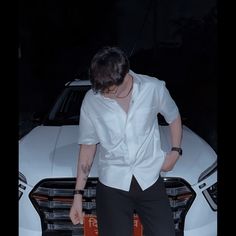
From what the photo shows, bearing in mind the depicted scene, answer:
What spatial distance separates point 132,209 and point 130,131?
1.63 feet

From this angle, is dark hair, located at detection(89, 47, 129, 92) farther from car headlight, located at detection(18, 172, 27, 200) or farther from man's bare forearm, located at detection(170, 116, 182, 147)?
car headlight, located at detection(18, 172, 27, 200)

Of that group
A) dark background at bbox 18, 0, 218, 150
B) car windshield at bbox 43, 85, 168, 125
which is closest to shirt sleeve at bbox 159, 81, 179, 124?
car windshield at bbox 43, 85, 168, 125

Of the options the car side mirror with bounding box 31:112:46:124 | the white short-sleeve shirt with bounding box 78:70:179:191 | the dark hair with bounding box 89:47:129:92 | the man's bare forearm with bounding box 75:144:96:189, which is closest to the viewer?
the dark hair with bounding box 89:47:129:92

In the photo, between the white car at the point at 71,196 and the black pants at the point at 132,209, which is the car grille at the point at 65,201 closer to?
the white car at the point at 71,196

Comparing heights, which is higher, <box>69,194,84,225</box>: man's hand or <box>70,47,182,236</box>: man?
<box>70,47,182,236</box>: man

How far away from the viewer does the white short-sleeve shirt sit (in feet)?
10.0

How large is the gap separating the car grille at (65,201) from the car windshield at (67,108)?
1225 mm

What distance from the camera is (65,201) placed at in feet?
12.5

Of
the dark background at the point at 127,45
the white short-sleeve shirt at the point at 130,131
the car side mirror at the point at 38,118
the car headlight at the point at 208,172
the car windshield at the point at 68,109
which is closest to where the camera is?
the white short-sleeve shirt at the point at 130,131

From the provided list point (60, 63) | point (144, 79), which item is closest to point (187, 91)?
point (60, 63)

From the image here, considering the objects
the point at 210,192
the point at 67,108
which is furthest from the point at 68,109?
the point at 210,192

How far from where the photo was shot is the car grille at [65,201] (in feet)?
12.3

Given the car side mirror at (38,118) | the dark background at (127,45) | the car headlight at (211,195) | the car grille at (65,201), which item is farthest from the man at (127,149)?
the dark background at (127,45)

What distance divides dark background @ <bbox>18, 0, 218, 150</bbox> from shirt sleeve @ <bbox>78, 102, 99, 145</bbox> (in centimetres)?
544
